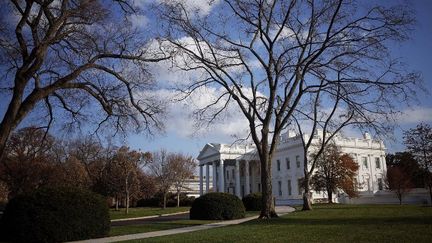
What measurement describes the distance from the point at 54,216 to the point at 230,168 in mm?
75641

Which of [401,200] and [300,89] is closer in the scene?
[300,89]

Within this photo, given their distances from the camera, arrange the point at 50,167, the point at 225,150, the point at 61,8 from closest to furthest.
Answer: the point at 61,8 → the point at 50,167 → the point at 225,150

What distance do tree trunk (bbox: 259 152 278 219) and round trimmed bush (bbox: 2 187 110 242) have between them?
901cm

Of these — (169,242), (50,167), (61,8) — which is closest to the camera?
(169,242)

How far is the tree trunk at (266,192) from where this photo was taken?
21281mm

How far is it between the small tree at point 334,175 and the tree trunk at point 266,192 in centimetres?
2746

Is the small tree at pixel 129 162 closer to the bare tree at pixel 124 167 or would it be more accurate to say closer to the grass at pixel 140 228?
the bare tree at pixel 124 167

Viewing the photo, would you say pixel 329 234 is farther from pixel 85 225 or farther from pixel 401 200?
pixel 401 200

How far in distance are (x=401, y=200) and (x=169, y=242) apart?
41.4 metres

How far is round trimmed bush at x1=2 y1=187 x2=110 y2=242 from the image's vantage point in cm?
1369

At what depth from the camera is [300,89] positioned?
2238cm

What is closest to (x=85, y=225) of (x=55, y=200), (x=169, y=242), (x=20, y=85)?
(x=55, y=200)

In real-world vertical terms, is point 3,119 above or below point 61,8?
below

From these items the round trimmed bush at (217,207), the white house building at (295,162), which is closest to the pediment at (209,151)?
the white house building at (295,162)
